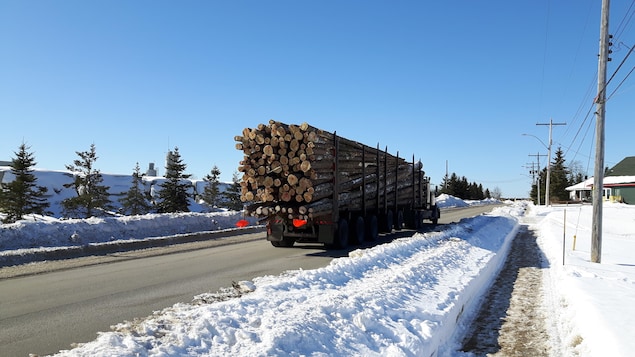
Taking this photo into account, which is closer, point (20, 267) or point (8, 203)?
point (20, 267)

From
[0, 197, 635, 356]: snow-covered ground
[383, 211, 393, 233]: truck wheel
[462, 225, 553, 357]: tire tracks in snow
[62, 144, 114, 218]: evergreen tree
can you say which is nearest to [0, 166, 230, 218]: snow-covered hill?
[62, 144, 114, 218]: evergreen tree

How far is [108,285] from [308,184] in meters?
5.91

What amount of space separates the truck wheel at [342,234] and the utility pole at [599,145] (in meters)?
7.27

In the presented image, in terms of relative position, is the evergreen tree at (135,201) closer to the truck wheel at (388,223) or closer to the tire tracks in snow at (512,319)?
the truck wheel at (388,223)

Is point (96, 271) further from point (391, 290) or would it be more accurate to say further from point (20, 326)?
point (391, 290)

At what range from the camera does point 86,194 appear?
29.2m

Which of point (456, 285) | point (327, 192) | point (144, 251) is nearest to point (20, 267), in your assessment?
point (144, 251)

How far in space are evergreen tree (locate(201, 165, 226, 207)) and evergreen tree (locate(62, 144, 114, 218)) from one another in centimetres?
1111

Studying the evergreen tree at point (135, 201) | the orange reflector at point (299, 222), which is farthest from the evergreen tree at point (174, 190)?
the orange reflector at point (299, 222)

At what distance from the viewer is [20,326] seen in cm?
582

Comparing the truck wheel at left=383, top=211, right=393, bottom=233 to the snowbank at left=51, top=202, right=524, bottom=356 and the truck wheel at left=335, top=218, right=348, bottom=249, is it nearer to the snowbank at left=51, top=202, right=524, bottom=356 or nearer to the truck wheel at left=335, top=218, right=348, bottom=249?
the truck wheel at left=335, top=218, right=348, bottom=249

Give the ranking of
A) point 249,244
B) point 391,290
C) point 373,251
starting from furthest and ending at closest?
point 249,244 → point 373,251 → point 391,290

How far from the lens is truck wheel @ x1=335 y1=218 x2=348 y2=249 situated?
1459 cm

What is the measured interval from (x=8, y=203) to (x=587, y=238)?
28679 mm
